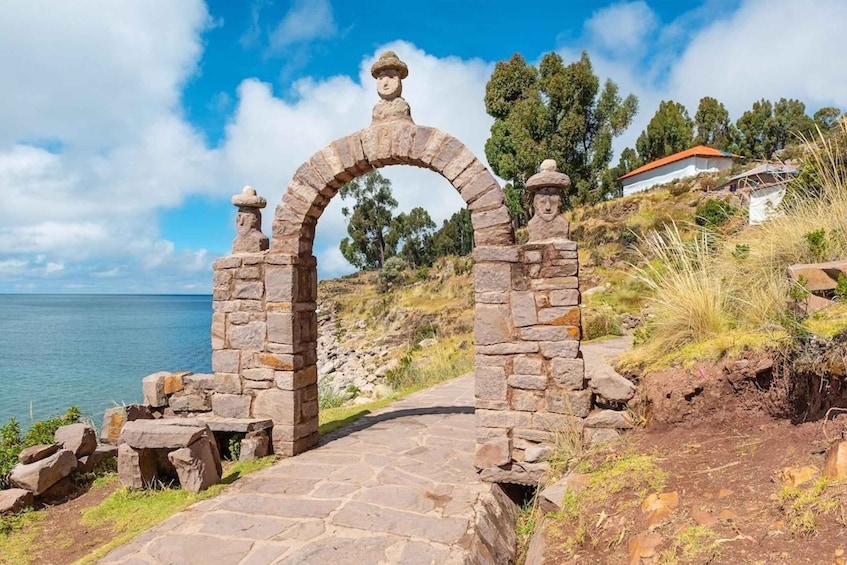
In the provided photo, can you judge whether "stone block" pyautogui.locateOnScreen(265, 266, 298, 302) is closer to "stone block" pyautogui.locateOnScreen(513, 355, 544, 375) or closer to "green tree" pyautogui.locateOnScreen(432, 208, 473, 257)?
"stone block" pyautogui.locateOnScreen(513, 355, 544, 375)

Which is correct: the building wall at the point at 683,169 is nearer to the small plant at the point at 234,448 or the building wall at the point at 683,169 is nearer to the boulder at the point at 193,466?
the small plant at the point at 234,448

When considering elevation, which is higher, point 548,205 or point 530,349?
point 548,205

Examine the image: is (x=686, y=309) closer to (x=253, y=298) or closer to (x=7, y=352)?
(x=253, y=298)

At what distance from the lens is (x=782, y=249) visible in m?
5.00

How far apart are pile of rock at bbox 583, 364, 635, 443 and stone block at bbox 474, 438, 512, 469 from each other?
0.79 meters

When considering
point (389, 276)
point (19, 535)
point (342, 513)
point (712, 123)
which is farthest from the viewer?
point (712, 123)

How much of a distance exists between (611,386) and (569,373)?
0.40 m

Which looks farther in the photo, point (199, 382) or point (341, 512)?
point (199, 382)

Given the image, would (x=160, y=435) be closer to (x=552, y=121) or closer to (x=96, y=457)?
(x=96, y=457)

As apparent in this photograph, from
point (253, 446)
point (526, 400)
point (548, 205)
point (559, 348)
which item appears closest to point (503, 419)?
point (526, 400)

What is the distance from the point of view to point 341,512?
173 inches

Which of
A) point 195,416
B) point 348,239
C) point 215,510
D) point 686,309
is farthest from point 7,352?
point 686,309

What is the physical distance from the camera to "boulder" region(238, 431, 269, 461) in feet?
19.5

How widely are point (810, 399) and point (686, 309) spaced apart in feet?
4.74
